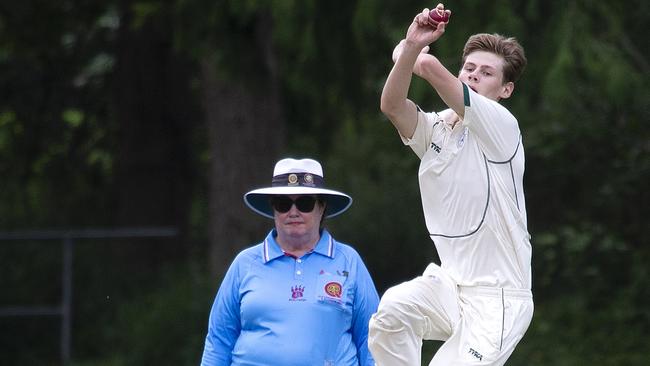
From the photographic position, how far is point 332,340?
5.61m

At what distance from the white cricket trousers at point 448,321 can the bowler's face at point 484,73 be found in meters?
0.73

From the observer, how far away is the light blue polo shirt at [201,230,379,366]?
5578mm

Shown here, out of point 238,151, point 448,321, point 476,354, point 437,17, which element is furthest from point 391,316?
point 238,151

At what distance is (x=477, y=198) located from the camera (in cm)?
512

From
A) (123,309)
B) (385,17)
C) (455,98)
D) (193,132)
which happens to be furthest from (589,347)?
A: (455,98)

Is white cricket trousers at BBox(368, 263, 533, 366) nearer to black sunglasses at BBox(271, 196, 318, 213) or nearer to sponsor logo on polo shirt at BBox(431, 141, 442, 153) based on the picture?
sponsor logo on polo shirt at BBox(431, 141, 442, 153)

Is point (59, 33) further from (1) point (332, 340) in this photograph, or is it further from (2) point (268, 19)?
(1) point (332, 340)

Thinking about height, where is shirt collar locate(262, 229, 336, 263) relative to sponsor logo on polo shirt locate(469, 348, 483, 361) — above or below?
above

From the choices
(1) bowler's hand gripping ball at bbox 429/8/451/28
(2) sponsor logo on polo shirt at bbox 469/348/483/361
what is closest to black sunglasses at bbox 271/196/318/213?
(2) sponsor logo on polo shirt at bbox 469/348/483/361

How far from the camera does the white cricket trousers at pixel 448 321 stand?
5086mm

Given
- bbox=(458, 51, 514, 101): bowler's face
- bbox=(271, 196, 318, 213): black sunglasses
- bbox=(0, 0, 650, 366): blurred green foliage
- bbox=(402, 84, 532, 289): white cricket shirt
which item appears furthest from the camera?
bbox=(0, 0, 650, 366): blurred green foliage

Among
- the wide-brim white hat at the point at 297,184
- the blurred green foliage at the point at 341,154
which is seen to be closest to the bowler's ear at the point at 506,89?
the wide-brim white hat at the point at 297,184

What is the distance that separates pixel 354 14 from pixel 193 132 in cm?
570

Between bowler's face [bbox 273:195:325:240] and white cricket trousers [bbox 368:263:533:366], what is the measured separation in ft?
2.18
